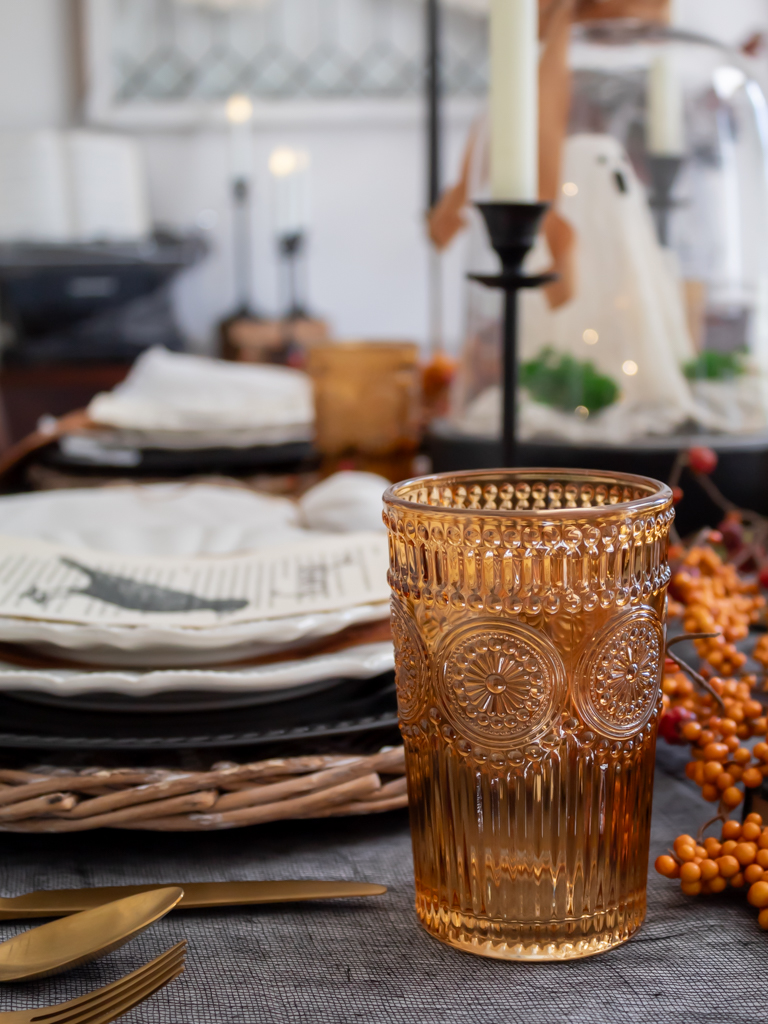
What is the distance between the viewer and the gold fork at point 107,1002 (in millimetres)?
233

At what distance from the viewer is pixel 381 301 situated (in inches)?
104

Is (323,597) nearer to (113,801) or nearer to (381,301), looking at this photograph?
(113,801)

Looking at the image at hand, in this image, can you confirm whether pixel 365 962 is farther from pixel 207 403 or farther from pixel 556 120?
pixel 207 403

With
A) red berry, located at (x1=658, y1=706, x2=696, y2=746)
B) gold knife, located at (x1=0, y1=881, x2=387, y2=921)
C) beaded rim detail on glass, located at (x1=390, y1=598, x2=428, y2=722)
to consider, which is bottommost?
gold knife, located at (x1=0, y1=881, x2=387, y2=921)

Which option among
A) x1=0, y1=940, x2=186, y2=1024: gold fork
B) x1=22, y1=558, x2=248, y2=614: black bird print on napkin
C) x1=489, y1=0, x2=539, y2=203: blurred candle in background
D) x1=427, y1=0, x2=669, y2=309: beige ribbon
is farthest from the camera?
x1=427, y1=0, x2=669, y2=309: beige ribbon

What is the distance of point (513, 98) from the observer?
472 millimetres

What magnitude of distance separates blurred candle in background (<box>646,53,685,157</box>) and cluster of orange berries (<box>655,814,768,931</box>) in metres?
0.53

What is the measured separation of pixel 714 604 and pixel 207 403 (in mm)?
632

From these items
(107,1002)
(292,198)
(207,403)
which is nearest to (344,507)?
(107,1002)

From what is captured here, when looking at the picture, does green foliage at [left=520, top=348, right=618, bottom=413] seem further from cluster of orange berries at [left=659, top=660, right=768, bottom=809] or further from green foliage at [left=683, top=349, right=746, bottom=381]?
cluster of orange berries at [left=659, top=660, right=768, bottom=809]

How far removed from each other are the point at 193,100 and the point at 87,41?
0.26 metres

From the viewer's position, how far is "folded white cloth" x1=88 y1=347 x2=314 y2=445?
0.82 meters

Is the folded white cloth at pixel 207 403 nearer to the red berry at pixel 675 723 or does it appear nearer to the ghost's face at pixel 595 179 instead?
the ghost's face at pixel 595 179

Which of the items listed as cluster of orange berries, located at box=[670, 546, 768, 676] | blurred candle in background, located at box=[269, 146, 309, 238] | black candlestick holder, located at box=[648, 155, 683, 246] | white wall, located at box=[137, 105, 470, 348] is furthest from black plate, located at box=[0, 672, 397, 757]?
white wall, located at box=[137, 105, 470, 348]
